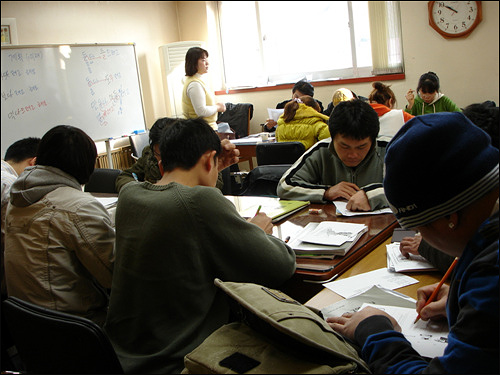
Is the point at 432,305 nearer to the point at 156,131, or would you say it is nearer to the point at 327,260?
the point at 327,260

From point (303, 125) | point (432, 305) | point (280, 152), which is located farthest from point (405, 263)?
point (303, 125)

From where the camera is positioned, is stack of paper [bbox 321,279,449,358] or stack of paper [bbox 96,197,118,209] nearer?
stack of paper [bbox 321,279,449,358]

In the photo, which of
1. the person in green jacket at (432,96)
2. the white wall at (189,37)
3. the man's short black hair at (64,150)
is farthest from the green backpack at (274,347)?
the person in green jacket at (432,96)

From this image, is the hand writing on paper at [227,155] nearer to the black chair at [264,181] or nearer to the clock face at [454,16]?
the black chair at [264,181]

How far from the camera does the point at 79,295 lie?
5.33ft

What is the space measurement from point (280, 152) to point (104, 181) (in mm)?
1156

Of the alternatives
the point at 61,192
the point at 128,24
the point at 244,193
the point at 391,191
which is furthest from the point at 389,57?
the point at 391,191

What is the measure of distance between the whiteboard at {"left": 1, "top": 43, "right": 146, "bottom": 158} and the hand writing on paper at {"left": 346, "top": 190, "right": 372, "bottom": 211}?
12.0 ft

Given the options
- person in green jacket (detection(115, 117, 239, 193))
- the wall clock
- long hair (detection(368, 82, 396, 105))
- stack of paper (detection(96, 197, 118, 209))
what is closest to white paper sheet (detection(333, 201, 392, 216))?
person in green jacket (detection(115, 117, 239, 193))

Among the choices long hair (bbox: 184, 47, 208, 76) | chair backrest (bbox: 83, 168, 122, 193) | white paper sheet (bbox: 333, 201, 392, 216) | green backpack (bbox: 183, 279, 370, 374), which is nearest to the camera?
green backpack (bbox: 183, 279, 370, 374)

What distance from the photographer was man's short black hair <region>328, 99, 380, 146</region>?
2.19 meters

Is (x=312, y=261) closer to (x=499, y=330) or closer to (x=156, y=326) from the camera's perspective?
(x=156, y=326)

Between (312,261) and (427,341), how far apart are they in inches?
23.6

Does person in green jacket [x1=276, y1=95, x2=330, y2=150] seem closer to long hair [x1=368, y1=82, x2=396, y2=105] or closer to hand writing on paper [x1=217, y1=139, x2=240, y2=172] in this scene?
long hair [x1=368, y1=82, x2=396, y2=105]
